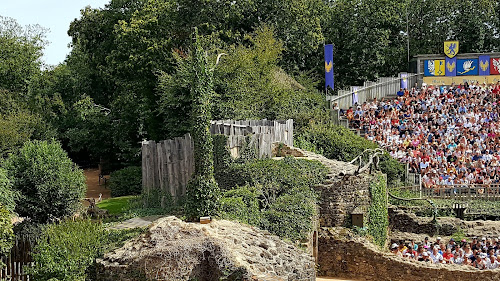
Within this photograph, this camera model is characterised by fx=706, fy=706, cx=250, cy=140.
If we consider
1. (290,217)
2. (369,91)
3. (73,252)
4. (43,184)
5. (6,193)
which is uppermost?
(369,91)

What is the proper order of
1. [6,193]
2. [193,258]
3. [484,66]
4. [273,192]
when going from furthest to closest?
1. [484,66]
2. [273,192]
3. [6,193]
4. [193,258]

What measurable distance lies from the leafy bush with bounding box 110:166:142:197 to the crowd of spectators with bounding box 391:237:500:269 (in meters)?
13.2

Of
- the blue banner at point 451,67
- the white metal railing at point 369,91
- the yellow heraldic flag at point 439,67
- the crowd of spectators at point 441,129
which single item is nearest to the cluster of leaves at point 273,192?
the crowd of spectators at point 441,129

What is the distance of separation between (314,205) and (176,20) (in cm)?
1790

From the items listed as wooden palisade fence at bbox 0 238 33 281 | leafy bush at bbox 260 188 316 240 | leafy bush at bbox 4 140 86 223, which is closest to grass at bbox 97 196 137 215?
leafy bush at bbox 4 140 86 223

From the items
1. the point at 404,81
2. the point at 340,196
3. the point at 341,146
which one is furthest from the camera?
the point at 404,81

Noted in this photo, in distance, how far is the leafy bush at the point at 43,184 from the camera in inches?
778

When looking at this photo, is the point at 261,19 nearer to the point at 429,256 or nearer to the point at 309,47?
the point at 309,47

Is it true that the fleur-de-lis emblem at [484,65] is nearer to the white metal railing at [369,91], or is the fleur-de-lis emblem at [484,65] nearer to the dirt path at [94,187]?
the white metal railing at [369,91]

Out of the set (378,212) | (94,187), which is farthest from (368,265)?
(94,187)

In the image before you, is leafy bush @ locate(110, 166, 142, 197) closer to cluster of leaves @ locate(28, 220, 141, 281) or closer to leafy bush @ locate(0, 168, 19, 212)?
leafy bush @ locate(0, 168, 19, 212)

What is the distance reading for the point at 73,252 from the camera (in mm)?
15008

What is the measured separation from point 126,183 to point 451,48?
19.8 m

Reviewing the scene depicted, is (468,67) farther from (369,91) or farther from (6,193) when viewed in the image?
(6,193)
